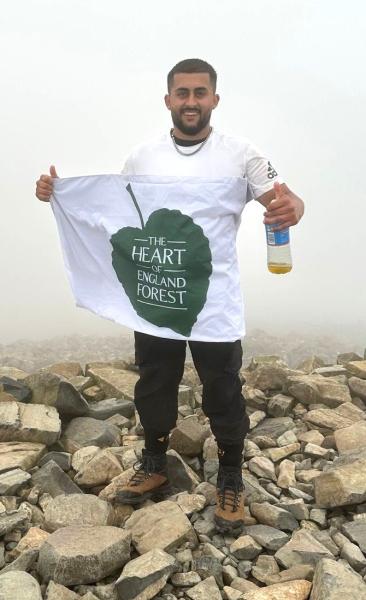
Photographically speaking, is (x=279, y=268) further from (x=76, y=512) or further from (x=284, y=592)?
(x=76, y=512)

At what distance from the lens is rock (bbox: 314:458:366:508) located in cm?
484

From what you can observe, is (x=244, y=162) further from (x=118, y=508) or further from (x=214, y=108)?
(x=118, y=508)

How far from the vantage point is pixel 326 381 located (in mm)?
7984

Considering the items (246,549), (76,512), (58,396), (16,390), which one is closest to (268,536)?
(246,549)

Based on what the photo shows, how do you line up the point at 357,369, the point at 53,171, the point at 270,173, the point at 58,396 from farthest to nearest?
the point at 357,369
the point at 58,396
the point at 53,171
the point at 270,173

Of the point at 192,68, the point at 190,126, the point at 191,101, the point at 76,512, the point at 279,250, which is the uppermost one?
the point at 192,68

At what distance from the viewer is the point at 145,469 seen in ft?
17.0

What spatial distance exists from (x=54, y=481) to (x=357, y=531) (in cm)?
302

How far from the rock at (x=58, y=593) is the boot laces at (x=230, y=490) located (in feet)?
5.24

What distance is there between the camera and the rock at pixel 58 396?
6.92 meters

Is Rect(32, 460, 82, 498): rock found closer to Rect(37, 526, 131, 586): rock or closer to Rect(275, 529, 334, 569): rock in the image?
Rect(37, 526, 131, 586): rock

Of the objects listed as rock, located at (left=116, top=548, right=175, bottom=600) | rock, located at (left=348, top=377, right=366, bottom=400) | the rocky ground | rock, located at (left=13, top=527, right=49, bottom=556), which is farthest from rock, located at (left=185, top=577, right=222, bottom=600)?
rock, located at (left=348, top=377, right=366, bottom=400)

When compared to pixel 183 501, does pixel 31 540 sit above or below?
above

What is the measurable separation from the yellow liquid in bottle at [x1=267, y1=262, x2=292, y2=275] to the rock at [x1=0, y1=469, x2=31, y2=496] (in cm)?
336
